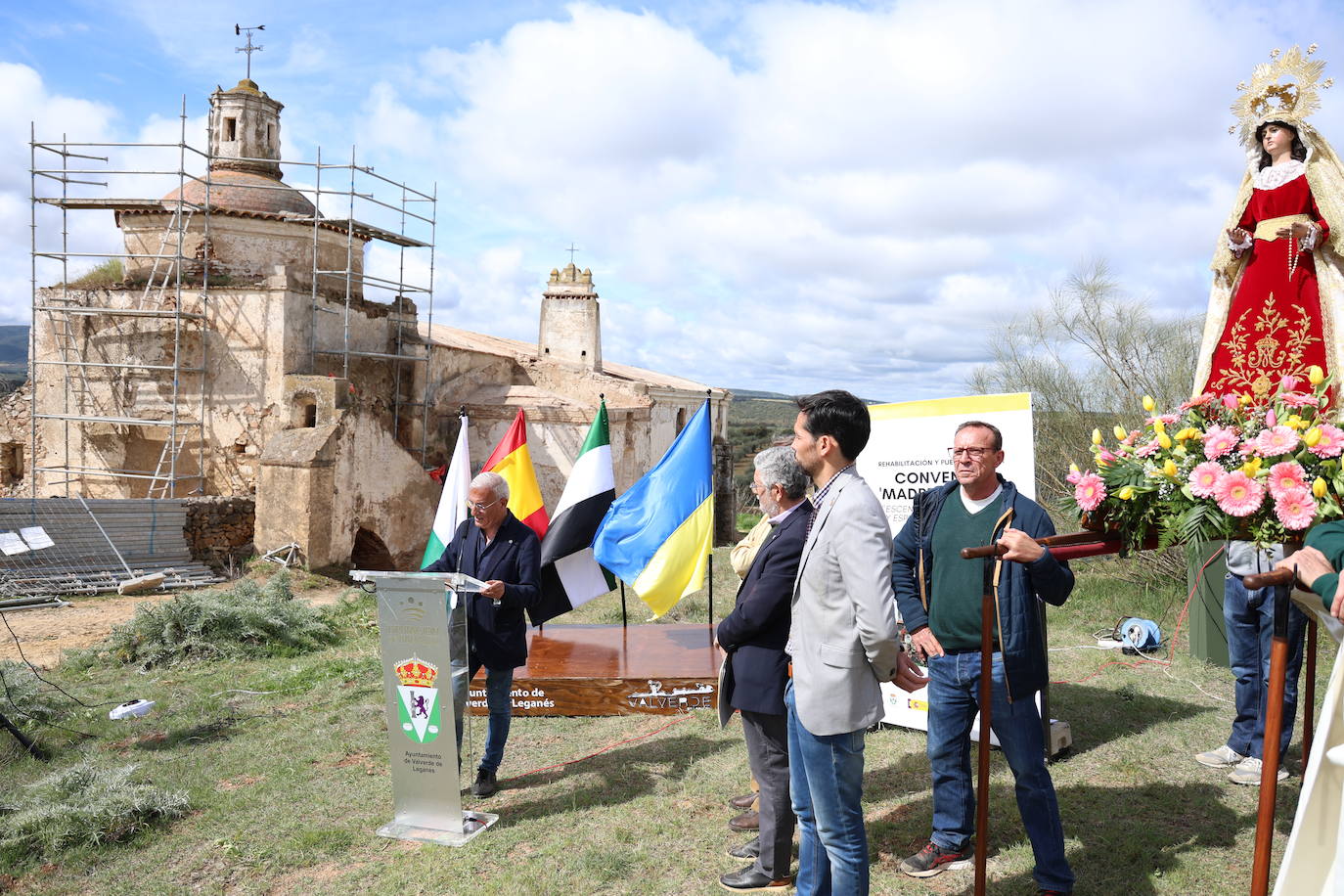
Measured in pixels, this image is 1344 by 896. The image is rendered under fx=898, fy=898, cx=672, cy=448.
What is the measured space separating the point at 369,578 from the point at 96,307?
1746cm

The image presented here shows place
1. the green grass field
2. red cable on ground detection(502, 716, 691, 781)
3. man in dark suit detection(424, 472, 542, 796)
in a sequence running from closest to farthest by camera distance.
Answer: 1. the green grass field
2. man in dark suit detection(424, 472, 542, 796)
3. red cable on ground detection(502, 716, 691, 781)

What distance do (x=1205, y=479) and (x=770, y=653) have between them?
6.16 feet

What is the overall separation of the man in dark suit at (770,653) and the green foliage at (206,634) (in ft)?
22.8

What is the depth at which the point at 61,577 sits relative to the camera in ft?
45.0

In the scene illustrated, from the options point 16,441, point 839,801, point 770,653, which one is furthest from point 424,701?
point 16,441

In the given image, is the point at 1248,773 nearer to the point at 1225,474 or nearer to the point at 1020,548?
the point at 1225,474

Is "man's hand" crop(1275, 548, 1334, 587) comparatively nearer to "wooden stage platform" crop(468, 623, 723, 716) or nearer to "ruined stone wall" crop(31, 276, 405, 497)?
"wooden stage platform" crop(468, 623, 723, 716)

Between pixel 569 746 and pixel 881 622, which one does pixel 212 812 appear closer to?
pixel 569 746

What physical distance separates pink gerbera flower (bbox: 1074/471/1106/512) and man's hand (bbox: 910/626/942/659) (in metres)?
0.84

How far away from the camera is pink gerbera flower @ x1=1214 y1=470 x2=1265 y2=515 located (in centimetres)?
319

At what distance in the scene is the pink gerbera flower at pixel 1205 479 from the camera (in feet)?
10.9

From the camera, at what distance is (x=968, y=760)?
4199 millimetres

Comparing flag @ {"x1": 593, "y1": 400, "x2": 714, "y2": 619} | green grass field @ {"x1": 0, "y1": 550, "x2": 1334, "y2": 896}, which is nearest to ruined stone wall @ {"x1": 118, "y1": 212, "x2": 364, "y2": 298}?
green grass field @ {"x1": 0, "y1": 550, "x2": 1334, "y2": 896}

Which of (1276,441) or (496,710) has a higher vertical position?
(1276,441)
